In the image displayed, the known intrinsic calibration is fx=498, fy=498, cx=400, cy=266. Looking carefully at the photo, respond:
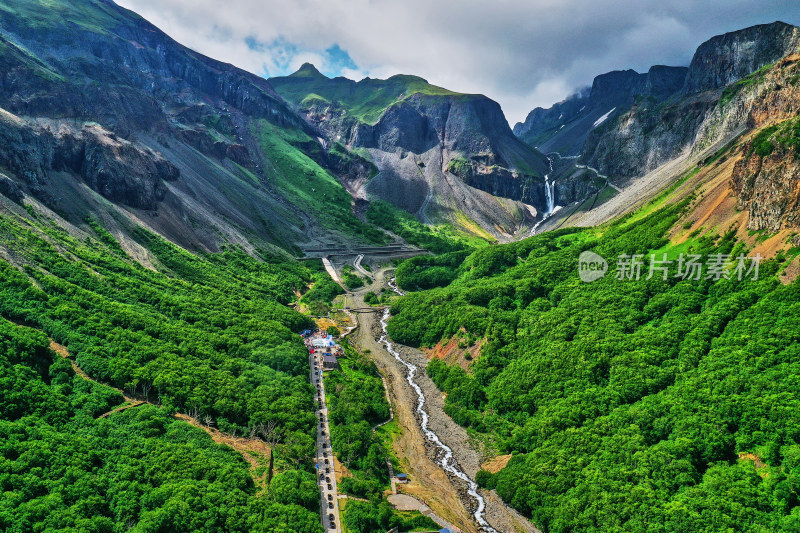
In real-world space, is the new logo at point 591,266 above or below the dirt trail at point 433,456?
above

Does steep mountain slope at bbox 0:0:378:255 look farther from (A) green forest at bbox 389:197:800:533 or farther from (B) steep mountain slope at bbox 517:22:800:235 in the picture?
(B) steep mountain slope at bbox 517:22:800:235

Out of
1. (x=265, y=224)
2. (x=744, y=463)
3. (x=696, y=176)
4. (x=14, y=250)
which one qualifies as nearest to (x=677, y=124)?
(x=696, y=176)

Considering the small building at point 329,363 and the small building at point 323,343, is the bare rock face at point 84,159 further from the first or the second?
the small building at point 329,363

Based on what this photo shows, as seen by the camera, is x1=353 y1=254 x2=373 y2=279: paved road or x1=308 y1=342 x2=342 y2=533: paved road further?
x1=353 y1=254 x2=373 y2=279: paved road

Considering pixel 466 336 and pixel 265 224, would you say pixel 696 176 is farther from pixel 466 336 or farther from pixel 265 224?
pixel 265 224

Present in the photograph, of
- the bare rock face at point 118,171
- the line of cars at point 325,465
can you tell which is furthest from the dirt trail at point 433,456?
the bare rock face at point 118,171

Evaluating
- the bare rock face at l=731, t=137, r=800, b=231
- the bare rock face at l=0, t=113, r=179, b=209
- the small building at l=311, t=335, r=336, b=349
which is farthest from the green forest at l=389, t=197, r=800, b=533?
the bare rock face at l=0, t=113, r=179, b=209
